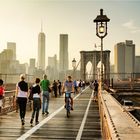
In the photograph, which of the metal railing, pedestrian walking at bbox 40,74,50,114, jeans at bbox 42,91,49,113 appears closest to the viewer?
the metal railing

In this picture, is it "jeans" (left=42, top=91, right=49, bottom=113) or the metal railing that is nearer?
the metal railing

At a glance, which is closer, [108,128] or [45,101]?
[108,128]

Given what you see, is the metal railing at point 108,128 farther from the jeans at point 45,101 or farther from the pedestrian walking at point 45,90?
the jeans at point 45,101

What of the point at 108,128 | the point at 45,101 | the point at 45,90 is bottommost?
the point at 45,101

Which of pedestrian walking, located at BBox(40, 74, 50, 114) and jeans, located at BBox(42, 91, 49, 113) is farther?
jeans, located at BBox(42, 91, 49, 113)

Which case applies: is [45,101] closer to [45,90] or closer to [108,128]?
[45,90]

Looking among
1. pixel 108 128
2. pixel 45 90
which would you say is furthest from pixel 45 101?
pixel 108 128

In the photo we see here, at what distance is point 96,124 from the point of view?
15.1 m

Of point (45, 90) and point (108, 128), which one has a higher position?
point (45, 90)

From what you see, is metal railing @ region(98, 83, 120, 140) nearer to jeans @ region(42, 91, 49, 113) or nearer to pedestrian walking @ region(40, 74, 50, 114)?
pedestrian walking @ region(40, 74, 50, 114)

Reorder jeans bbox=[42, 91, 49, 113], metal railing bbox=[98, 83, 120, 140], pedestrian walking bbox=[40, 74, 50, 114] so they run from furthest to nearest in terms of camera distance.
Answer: jeans bbox=[42, 91, 49, 113], pedestrian walking bbox=[40, 74, 50, 114], metal railing bbox=[98, 83, 120, 140]

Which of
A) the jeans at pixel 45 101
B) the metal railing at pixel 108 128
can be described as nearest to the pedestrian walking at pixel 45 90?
the jeans at pixel 45 101

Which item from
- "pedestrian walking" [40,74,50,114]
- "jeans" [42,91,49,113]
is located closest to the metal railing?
"pedestrian walking" [40,74,50,114]

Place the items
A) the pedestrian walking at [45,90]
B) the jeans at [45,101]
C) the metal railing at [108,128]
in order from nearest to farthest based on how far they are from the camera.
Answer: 1. the metal railing at [108,128]
2. the pedestrian walking at [45,90]
3. the jeans at [45,101]
